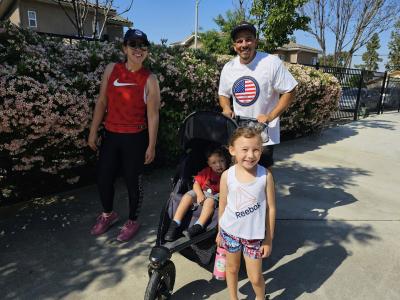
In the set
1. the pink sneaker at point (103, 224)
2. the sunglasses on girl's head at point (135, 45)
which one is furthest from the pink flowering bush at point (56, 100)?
the sunglasses on girl's head at point (135, 45)

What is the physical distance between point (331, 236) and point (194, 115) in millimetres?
2031

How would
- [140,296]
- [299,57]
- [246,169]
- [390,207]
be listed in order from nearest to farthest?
1. [246,169]
2. [140,296]
3. [390,207]
4. [299,57]

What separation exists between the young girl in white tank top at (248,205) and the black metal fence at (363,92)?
908 cm

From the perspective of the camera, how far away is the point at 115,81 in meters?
3.29

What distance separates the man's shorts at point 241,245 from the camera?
2.42m

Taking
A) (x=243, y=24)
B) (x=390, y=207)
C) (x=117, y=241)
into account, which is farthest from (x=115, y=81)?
(x=390, y=207)

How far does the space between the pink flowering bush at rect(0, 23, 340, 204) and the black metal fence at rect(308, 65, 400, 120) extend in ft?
22.1

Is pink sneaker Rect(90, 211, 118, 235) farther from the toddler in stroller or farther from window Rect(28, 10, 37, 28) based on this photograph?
window Rect(28, 10, 37, 28)

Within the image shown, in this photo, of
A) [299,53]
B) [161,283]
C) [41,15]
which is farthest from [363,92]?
[299,53]

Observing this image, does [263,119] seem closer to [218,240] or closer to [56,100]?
[218,240]

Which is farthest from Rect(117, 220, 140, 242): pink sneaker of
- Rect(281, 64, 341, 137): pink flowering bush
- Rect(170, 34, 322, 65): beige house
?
Rect(170, 34, 322, 65): beige house

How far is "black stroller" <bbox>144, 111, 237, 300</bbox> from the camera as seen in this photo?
248 centimetres

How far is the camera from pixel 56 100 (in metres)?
3.69

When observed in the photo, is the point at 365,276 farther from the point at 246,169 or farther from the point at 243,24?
the point at 243,24
